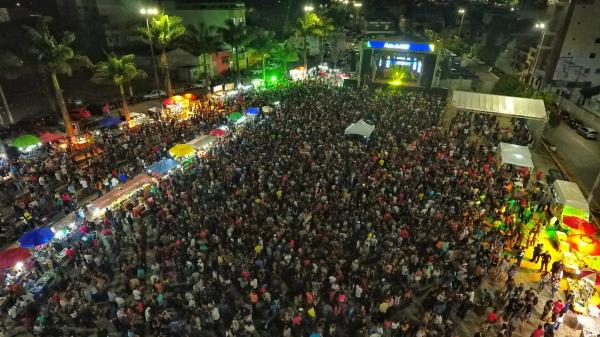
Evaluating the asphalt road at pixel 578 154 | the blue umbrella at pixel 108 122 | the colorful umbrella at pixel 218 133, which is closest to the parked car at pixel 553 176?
the asphalt road at pixel 578 154

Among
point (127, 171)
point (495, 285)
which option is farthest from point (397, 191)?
point (127, 171)

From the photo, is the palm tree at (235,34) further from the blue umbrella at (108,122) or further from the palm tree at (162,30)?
the blue umbrella at (108,122)

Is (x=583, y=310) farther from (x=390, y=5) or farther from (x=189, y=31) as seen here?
(x=390, y=5)

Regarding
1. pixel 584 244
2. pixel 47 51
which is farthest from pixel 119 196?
pixel 584 244

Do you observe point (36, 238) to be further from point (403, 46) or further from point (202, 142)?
point (403, 46)

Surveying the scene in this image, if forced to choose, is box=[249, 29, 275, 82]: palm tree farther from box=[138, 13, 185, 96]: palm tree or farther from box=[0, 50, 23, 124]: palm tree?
box=[0, 50, 23, 124]: palm tree

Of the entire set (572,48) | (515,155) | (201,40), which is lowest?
(515,155)
